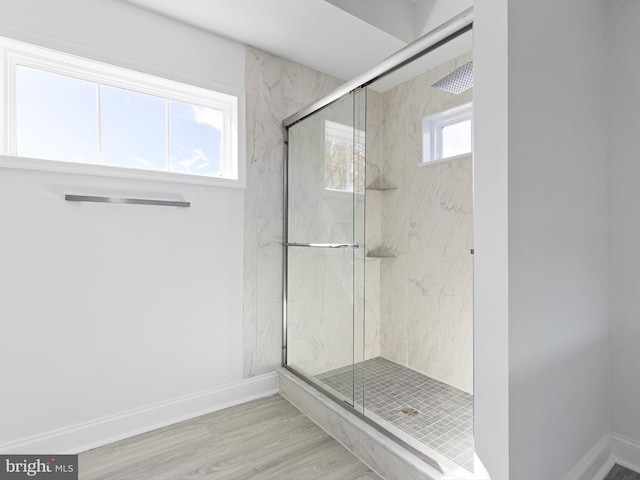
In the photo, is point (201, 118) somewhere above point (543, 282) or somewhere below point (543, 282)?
above

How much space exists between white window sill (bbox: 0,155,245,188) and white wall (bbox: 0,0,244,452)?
0.03m

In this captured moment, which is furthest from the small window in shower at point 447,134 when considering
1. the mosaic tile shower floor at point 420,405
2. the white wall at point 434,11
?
the mosaic tile shower floor at point 420,405

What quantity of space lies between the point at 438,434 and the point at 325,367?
0.65 meters

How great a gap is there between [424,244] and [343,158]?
41.1 inches

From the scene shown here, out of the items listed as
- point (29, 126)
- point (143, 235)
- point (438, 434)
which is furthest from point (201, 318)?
point (438, 434)

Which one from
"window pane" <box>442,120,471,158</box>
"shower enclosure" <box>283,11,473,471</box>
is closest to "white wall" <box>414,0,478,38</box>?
"shower enclosure" <box>283,11,473,471</box>

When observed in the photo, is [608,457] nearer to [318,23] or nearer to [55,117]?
[318,23]

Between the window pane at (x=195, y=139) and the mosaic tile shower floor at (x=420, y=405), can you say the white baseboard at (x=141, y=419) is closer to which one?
the mosaic tile shower floor at (x=420, y=405)

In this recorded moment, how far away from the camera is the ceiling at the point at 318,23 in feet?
5.88

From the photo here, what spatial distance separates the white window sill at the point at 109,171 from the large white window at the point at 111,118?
0.08 feet

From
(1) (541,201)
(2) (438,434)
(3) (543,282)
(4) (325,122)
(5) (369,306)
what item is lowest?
(2) (438,434)

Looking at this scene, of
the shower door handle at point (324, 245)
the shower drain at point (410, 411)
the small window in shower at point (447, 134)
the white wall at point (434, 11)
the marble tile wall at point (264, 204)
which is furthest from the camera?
the small window in shower at point (447, 134)

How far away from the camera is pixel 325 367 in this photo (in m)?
1.95

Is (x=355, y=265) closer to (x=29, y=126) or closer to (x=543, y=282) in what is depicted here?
(x=543, y=282)
